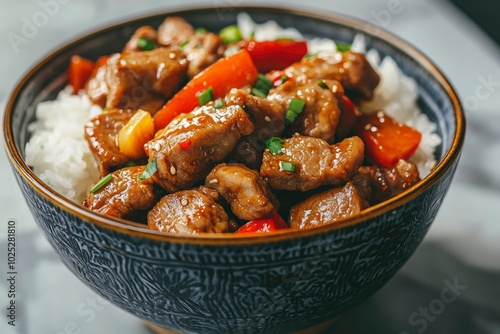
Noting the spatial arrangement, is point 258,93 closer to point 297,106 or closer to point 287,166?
point 297,106

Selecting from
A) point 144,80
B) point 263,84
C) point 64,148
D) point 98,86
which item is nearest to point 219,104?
point 263,84

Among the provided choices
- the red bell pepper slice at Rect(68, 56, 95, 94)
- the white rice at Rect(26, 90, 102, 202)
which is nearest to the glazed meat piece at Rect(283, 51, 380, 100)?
the white rice at Rect(26, 90, 102, 202)

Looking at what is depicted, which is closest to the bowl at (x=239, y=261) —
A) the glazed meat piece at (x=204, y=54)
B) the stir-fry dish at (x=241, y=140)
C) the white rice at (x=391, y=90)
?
the stir-fry dish at (x=241, y=140)

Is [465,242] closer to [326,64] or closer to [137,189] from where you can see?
[326,64]

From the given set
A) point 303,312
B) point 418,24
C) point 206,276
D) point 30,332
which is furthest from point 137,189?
point 418,24

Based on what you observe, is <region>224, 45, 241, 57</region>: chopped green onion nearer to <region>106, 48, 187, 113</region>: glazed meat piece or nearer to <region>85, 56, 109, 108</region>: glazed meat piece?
<region>106, 48, 187, 113</region>: glazed meat piece
